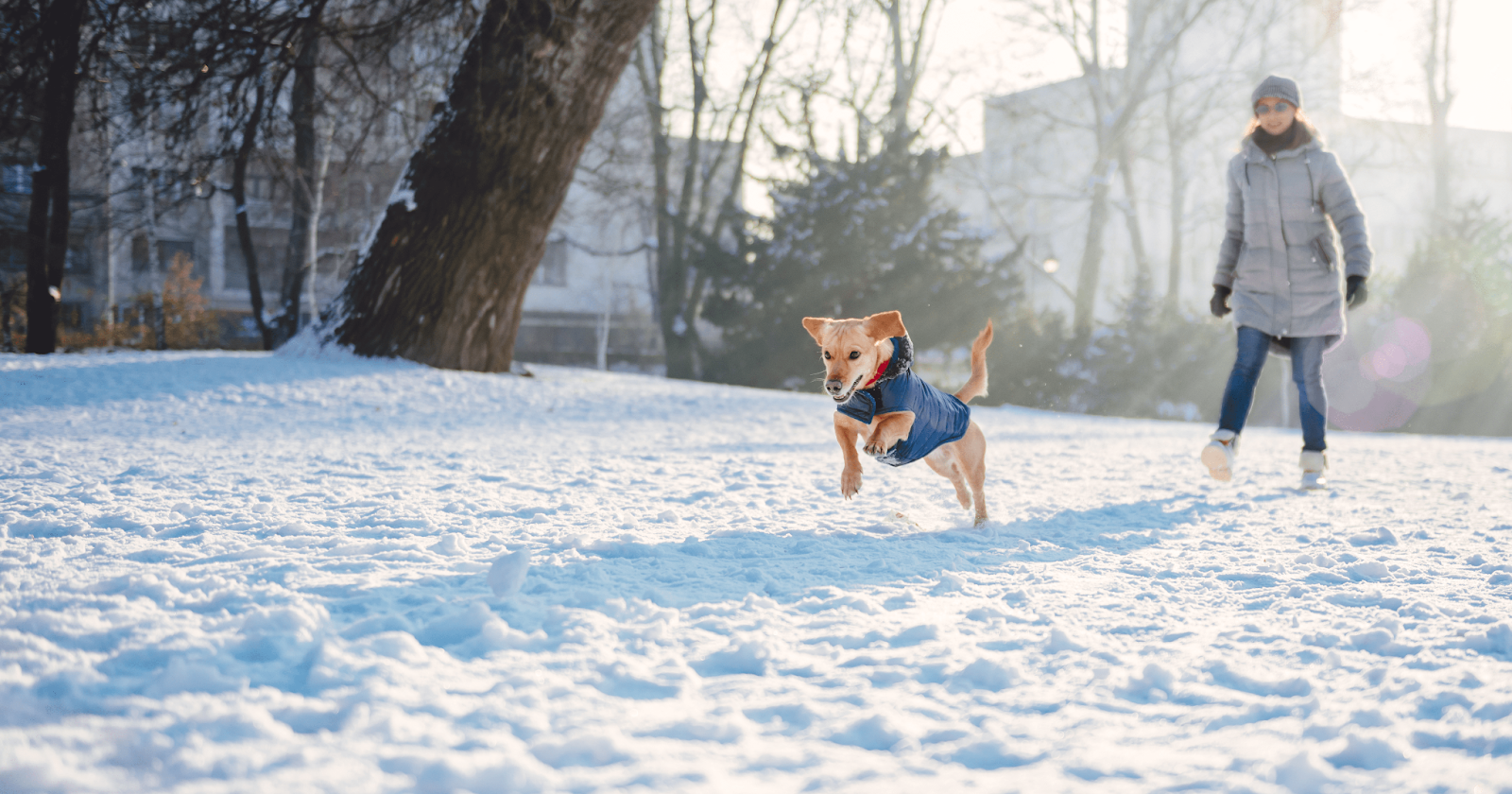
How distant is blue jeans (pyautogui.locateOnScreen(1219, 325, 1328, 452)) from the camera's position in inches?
191

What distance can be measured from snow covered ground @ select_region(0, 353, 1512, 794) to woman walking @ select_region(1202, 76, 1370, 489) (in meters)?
0.54

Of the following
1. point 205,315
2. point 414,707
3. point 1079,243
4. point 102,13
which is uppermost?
point 1079,243

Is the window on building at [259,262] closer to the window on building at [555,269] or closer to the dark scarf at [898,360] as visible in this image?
the window on building at [555,269]

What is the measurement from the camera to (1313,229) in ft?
15.8

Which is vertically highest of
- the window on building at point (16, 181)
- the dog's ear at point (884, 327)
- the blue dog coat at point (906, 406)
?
the window on building at point (16, 181)

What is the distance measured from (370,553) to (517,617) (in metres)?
0.85

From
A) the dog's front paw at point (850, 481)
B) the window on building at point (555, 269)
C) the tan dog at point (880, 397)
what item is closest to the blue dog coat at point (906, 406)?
the tan dog at point (880, 397)

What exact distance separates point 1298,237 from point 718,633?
4272 mm

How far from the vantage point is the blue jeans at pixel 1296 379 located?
4.86 m

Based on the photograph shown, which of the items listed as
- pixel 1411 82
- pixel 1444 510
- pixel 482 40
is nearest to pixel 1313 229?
pixel 1444 510

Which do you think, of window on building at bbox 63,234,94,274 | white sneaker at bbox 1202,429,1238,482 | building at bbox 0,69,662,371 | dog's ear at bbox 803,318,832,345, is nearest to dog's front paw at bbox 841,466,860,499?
dog's ear at bbox 803,318,832,345

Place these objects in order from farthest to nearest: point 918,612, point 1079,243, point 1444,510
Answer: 1. point 1079,243
2. point 1444,510
3. point 918,612

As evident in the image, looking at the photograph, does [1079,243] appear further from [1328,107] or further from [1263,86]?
[1263,86]

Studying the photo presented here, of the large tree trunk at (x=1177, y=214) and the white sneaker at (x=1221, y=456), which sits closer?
the white sneaker at (x=1221, y=456)
